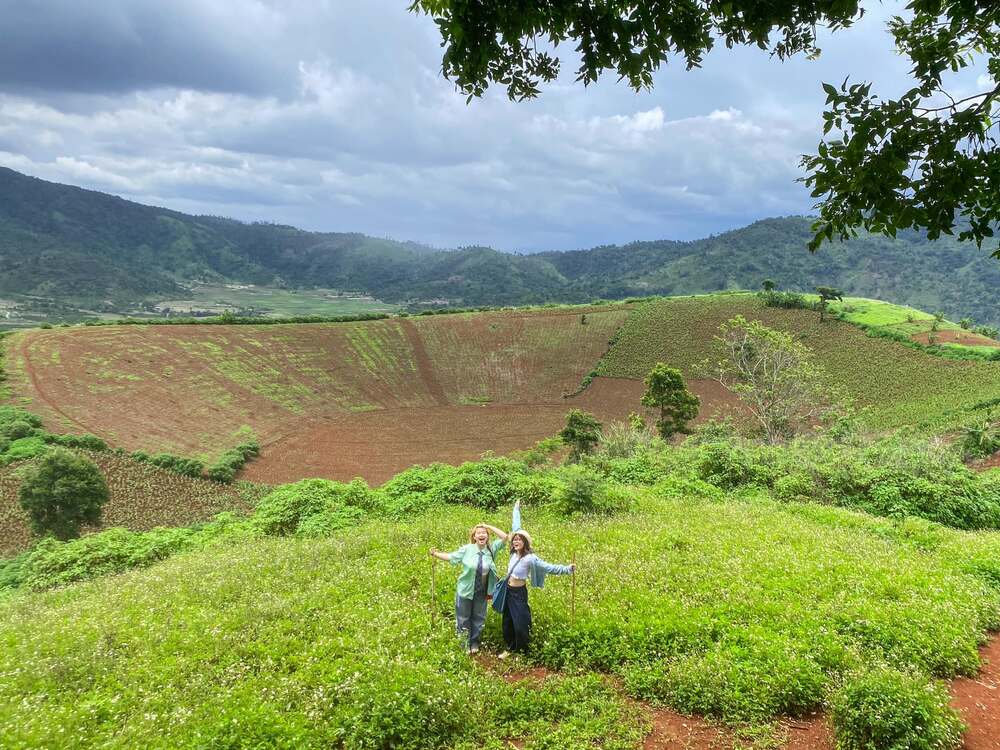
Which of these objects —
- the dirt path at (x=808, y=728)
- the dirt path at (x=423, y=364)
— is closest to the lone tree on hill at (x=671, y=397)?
the dirt path at (x=423, y=364)

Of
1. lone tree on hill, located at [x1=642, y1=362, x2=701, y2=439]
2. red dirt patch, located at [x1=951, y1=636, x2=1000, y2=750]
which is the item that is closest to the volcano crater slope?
lone tree on hill, located at [x1=642, y1=362, x2=701, y2=439]

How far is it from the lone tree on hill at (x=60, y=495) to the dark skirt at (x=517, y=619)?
2983cm

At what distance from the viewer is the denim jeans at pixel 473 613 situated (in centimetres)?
792

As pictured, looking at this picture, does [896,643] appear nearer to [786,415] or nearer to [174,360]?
[786,415]

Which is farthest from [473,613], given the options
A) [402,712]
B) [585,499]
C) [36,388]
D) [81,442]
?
[36,388]

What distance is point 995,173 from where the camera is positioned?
4418 millimetres

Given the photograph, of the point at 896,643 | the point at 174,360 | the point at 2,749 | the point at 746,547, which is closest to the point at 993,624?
the point at 896,643

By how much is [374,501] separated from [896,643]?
14.5m

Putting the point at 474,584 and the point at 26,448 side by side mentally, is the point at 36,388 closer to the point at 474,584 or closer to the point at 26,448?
the point at 26,448

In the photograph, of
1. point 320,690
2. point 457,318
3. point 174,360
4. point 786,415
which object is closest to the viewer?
point 320,690

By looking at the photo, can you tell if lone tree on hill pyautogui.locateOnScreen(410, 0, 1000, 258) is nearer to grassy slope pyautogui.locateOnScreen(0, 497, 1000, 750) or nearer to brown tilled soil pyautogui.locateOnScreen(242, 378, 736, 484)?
grassy slope pyautogui.locateOnScreen(0, 497, 1000, 750)

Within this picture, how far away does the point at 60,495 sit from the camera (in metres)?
27.6

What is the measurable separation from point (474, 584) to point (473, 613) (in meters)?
0.49

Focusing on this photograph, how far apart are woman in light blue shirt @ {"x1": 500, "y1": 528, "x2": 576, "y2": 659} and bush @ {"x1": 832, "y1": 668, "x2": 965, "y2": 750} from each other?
11.2ft
